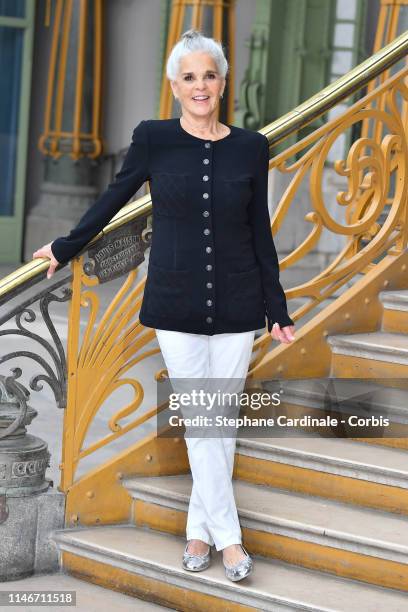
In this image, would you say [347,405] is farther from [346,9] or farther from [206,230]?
[346,9]

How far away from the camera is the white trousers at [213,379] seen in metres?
3.91

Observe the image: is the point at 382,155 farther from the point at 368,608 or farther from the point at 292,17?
the point at 292,17

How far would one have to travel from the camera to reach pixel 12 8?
38.8 feet

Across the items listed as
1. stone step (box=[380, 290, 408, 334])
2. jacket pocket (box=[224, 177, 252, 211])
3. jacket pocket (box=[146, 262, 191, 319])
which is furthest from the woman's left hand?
stone step (box=[380, 290, 408, 334])

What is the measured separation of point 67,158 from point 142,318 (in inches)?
323

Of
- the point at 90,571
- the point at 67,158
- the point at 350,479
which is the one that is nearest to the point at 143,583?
the point at 90,571

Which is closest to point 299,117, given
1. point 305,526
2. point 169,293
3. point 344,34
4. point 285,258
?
point 285,258

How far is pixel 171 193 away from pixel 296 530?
1176 millimetres

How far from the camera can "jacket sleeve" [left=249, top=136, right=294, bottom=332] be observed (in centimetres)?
392

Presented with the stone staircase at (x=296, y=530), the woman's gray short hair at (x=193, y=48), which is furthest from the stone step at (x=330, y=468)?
the woman's gray short hair at (x=193, y=48)

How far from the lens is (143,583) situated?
4188 millimetres

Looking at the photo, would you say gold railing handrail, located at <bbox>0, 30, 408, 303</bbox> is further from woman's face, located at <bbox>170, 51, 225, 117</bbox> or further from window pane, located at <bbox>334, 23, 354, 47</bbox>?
window pane, located at <bbox>334, 23, 354, 47</bbox>

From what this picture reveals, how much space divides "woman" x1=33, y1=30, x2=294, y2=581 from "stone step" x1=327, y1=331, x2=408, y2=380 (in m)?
0.90

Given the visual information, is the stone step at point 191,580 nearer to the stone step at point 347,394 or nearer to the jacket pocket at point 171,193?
the stone step at point 347,394
